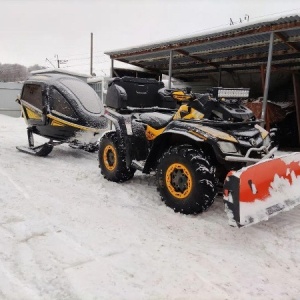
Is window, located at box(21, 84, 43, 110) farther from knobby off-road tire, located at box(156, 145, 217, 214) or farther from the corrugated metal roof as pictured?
knobby off-road tire, located at box(156, 145, 217, 214)

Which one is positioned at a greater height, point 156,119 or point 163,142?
point 156,119

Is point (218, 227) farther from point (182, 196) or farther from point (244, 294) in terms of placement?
point (244, 294)

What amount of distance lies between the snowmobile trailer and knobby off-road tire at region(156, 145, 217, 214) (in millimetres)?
3549

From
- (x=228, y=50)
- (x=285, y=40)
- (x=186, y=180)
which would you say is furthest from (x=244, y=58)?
(x=186, y=180)

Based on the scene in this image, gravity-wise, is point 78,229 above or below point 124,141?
below

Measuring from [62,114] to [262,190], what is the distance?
502 cm

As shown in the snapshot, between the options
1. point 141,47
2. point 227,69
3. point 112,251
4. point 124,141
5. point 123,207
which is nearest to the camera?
point 112,251

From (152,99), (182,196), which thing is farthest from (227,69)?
(182,196)

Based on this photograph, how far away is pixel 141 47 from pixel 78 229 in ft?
23.9

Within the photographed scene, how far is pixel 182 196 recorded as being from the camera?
3.67 m

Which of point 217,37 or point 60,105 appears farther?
point 217,37

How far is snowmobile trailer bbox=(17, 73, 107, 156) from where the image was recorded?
22.8 feet

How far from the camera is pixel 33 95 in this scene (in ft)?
24.7

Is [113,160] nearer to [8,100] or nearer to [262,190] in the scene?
[262,190]
